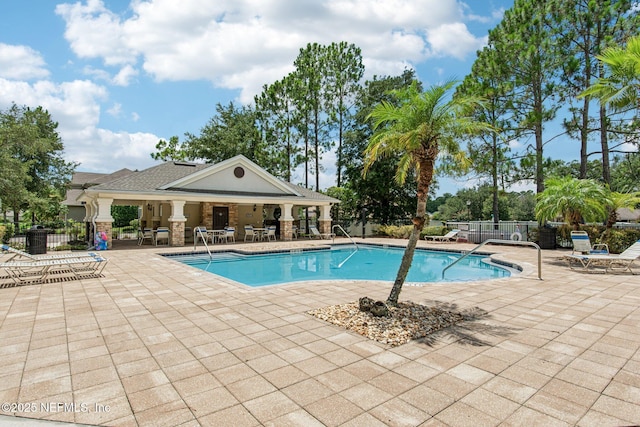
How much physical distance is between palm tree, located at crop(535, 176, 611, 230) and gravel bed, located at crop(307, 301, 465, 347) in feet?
31.7

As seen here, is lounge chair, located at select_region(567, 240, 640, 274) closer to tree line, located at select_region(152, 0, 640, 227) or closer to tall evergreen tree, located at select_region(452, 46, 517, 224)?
tree line, located at select_region(152, 0, 640, 227)

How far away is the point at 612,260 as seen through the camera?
9.48m

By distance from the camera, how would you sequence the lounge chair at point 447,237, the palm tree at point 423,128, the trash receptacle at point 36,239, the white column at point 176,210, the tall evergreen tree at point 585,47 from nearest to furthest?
1. the palm tree at point 423,128
2. the trash receptacle at point 36,239
3. the tall evergreen tree at point 585,47
4. the white column at point 176,210
5. the lounge chair at point 447,237

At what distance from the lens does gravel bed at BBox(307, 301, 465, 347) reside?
451cm

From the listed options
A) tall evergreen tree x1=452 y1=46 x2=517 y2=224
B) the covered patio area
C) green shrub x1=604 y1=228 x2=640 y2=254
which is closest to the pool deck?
green shrub x1=604 y1=228 x2=640 y2=254

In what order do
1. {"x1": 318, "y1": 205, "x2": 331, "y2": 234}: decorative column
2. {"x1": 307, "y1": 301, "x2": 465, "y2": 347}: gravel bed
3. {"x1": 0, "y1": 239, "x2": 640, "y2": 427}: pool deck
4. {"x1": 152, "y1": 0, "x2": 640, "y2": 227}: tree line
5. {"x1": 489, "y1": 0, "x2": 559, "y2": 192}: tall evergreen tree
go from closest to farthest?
{"x1": 0, "y1": 239, "x2": 640, "y2": 427}: pool deck → {"x1": 307, "y1": 301, "x2": 465, "y2": 347}: gravel bed → {"x1": 152, "y1": 0, "x2": 640, "y2": 227}: tree line → {"x1": 489, "y1": 0, "x2": 559, "y2": 192}: tall evergreen tree → {"x1": 318, "y1": 205, "x2": 331, "y2": 234}: decorative column

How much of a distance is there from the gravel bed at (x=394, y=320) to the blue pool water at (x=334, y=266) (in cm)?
495

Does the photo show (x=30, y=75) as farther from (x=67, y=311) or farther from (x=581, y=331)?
(x=581, y=331)

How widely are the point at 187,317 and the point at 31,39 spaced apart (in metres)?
10.7

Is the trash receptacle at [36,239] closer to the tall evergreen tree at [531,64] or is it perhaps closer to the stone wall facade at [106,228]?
the stone wall facade at [106,228]

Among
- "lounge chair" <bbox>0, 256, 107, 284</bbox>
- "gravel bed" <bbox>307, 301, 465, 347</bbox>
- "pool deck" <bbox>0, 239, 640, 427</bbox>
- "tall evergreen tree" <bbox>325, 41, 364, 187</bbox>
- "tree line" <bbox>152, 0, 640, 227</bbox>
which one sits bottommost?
"pool deck" <bbox>0, 239, 640, 427</bbox>

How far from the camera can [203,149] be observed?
108 feet

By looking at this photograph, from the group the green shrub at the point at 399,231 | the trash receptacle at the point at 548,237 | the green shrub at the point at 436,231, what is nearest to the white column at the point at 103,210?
the green shrub at the point at 399,231

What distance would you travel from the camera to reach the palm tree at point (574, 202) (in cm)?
1222
